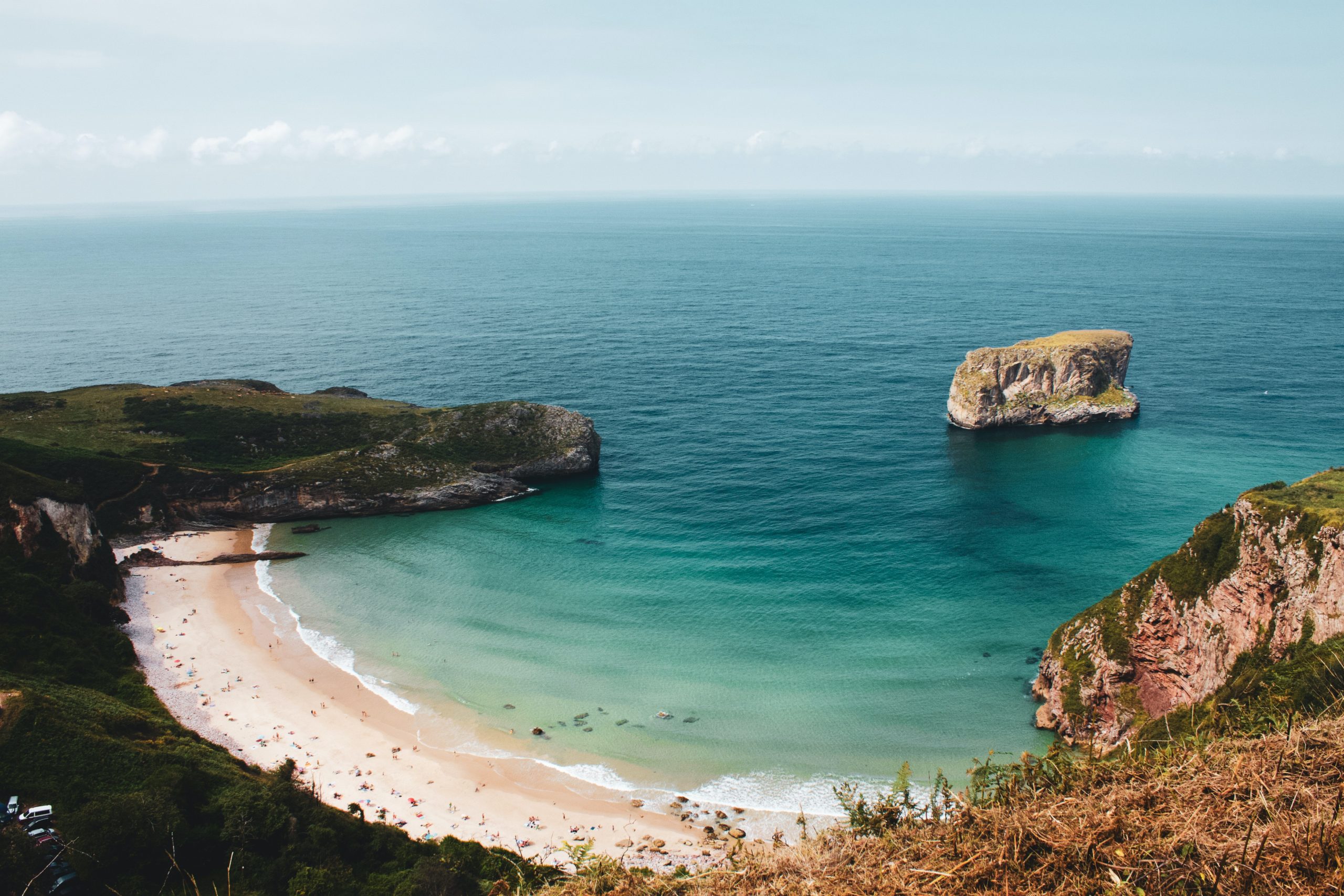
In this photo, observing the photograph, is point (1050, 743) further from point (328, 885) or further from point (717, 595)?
point (328, 885)

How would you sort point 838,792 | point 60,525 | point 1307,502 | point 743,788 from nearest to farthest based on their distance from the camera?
point 838,792 < point 1307,502 < point 743,788 < point 60,525

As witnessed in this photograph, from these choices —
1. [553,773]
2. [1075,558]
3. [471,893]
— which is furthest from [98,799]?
[1075,558]

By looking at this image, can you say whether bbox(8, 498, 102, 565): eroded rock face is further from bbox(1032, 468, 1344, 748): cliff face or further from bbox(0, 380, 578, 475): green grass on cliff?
bbox(1032, 468, 1344, 748): cliff face

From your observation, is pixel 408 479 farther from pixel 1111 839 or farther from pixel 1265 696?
pixel 1111 839

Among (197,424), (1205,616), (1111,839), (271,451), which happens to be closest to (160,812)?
(1111,839)

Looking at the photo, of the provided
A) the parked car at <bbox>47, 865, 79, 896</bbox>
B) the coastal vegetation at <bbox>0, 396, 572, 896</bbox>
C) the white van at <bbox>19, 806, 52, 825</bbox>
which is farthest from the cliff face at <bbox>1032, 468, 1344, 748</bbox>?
the white van at <bbox>19, 806, 52, 825</bbox>

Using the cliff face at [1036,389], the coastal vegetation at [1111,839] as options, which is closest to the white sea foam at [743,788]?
the coastal vegetation at [1111,839]

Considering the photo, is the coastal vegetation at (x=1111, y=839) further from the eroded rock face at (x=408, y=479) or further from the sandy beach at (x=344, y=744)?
the eroded rock face at (x=408, y=479)
